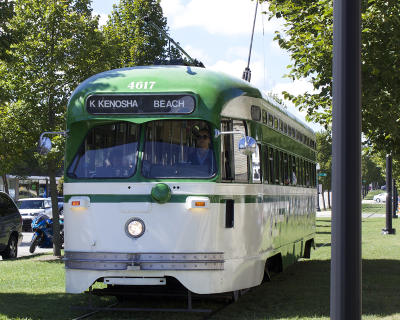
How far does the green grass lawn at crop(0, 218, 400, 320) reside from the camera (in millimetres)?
10594

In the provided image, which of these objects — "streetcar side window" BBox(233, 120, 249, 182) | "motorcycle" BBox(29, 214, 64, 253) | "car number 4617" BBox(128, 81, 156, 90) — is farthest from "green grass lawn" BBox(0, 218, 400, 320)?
"motorcycle" BBox(29, 214, 64, 253)

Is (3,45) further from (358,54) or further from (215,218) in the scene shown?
(358,54)

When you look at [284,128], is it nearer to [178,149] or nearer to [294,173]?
[294,173]

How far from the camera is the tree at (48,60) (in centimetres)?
2059

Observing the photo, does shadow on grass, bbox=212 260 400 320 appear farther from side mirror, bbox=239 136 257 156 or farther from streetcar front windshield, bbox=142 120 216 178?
side mirror, bbox=239 136 257 156

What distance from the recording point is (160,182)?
9.80 meters

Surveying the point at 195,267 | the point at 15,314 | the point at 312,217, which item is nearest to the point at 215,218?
the point at 195,267

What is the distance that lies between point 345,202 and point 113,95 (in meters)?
5.67

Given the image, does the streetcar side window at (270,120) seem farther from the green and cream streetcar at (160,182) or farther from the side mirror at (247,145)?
the side mirror at (247,145)

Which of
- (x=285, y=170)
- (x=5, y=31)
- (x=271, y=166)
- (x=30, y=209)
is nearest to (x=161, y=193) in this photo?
(x=271, y=166)

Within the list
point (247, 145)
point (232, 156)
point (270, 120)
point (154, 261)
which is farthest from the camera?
point (270, 120)

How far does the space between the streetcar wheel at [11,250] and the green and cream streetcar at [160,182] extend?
13167mm

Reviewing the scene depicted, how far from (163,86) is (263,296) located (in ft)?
14.3

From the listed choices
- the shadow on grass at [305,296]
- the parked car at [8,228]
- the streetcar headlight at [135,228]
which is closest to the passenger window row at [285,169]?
the shadow on grass at [305,296]
